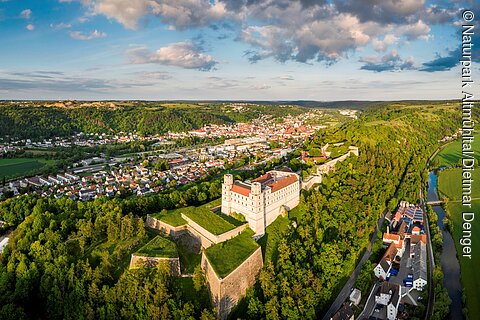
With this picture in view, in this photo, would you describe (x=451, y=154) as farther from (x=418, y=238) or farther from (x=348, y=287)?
(x=348, y=287)

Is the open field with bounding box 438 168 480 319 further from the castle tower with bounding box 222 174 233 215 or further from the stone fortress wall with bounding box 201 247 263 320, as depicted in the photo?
the castle tower with bounding box 222 174 233 215

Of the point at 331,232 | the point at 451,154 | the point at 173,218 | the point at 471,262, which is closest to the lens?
the point at 173,218

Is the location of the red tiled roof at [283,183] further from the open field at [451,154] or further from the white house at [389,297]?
the open field at [451,154]

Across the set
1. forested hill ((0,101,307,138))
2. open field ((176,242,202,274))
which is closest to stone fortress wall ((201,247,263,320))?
open field ((176,242,202,274))

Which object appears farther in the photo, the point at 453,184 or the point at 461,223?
the point at 453,184

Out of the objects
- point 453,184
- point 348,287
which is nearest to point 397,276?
point 348,287

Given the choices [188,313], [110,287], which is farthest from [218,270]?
[110,287]

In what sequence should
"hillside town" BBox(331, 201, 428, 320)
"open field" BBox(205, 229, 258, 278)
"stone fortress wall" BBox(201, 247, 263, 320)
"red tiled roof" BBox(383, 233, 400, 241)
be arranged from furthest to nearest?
"red tiled roof" BBox(383, 233, 400, 241)
"hillside town" BBox(331, 201, 428, 320)
"open field" BBox(205, 229, 258, 278)
"stone fortress wall" BBox(201, 247, 263, 320)
